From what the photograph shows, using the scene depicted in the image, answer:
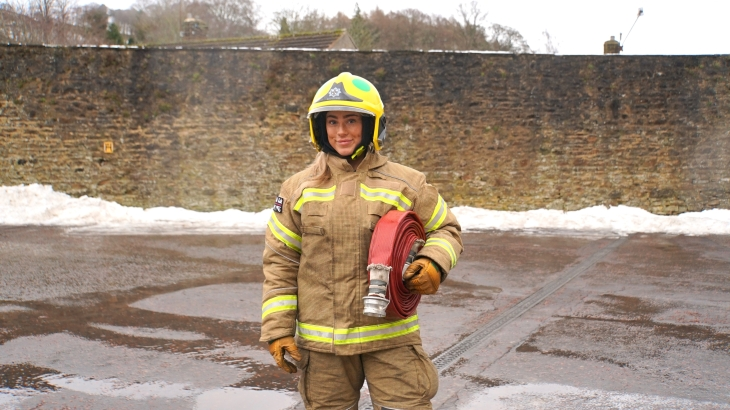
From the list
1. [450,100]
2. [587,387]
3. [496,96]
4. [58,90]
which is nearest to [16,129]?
[58,90]

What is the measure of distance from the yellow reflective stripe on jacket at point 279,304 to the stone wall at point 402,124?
12.1 meters

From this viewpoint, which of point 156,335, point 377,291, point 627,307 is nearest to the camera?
point 377,291

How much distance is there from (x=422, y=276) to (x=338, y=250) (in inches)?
13.7

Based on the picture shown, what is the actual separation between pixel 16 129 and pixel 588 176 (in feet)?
38.9

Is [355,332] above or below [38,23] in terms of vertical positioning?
below

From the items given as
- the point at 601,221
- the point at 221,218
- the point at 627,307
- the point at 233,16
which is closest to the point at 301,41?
the point at 221,218

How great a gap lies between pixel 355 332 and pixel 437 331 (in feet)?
10.9

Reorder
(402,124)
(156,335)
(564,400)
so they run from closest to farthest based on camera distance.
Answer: (564,400) → (156,335) → (402,124)

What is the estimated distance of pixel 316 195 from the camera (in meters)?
2.86

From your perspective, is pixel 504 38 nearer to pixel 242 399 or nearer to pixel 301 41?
pixel 301 41

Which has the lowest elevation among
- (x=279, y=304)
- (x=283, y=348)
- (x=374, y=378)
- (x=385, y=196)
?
(x=374, y=378)

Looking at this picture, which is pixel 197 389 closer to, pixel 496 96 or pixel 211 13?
pixel 496 96

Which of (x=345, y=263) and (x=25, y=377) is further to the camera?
(x=25, y=377)

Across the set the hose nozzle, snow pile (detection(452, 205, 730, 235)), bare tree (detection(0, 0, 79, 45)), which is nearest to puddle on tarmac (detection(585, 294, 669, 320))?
the hose nozzle
